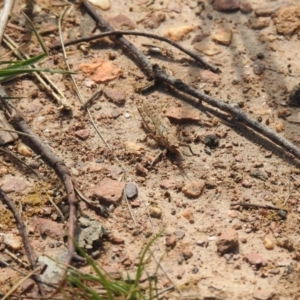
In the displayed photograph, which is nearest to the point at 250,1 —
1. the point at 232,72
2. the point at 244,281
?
the point at 232,72

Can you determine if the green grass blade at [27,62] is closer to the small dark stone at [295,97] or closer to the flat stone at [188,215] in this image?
the flat stone at [188,215]

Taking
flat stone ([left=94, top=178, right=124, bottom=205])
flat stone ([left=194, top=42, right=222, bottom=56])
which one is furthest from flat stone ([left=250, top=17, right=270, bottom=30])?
flat stone ([left=94, top=178, right=124, bottom=205])

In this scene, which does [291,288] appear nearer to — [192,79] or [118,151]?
[118,151]

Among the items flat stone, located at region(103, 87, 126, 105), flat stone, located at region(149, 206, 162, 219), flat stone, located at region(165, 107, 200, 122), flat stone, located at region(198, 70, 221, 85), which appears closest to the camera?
flat stone, located at region(149, 206, 162, 219)

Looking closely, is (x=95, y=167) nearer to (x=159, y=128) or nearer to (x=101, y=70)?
(x=159, y=128)

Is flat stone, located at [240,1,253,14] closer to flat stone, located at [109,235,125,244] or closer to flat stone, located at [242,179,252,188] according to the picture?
flat stone, located at [242,179,252,188]

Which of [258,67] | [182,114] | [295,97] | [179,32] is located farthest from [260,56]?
[182,114]
